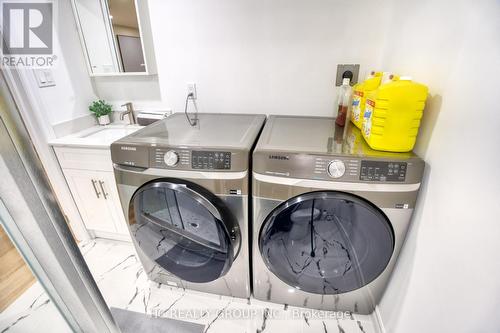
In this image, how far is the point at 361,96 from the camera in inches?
44.4

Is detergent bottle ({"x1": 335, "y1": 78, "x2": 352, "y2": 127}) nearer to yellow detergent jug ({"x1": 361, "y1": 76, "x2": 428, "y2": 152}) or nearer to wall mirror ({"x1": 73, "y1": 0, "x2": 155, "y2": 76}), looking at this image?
yellow detergent jug ({"x1": 361, "y1": 76, "x2": 428, "y2": 152})

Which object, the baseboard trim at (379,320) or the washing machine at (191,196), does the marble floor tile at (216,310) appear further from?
the washing machine at (191,196)

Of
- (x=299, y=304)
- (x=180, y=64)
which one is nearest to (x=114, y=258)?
(x=299, y=304)

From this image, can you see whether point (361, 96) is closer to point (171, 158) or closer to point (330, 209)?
point (330, 209)

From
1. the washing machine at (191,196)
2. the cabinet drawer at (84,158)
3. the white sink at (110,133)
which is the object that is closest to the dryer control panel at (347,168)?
the washing machine at (191,196)

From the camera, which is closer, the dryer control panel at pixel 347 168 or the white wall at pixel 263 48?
the dryer control panel at pixel 347 168

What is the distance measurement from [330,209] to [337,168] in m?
0.18

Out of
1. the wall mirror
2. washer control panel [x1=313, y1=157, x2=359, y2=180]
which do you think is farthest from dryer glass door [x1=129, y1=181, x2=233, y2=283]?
the wall mirror

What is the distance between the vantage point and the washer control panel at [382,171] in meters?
0.84

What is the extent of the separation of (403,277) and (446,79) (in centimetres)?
87

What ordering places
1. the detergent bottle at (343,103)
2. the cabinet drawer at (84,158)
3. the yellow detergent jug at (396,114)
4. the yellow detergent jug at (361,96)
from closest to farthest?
the yellow detergent jug at (396,114), the yellow detergent jug at (361,96), the detergent bottle at (343,103), the cabinet drawer at (84,158)

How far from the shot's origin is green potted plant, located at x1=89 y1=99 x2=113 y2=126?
1.87 metres

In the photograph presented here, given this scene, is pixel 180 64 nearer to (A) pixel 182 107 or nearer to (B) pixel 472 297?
(A) pixel 182 107

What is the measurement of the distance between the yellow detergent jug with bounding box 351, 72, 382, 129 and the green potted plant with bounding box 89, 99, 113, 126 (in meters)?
1.98
